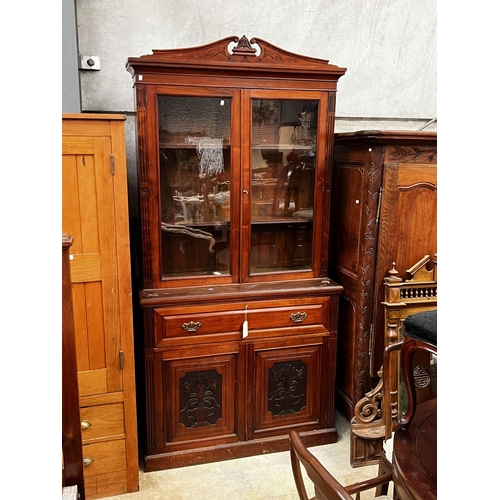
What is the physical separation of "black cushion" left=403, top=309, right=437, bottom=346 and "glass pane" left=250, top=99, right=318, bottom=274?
1330 mm

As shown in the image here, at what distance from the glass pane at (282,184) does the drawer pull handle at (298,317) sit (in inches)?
9.7

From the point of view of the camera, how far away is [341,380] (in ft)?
9.14

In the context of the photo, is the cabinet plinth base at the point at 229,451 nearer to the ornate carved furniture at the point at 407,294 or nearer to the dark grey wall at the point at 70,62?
the ornate carved furniture at the point at 407,294

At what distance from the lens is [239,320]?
7.77 ft

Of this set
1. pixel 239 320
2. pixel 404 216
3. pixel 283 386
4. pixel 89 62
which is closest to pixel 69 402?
pixel 239 320

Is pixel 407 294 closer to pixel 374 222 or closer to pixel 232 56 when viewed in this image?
pixel 374 222

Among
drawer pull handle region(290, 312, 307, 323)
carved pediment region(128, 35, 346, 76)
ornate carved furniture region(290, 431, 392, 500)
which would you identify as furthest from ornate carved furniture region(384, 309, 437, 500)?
carved pediment region(128, 35, 346, 76)

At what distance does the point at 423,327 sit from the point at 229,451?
1.61 m

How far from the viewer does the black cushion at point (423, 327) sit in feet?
3.73

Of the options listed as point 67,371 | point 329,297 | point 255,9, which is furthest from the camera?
point 255,9
